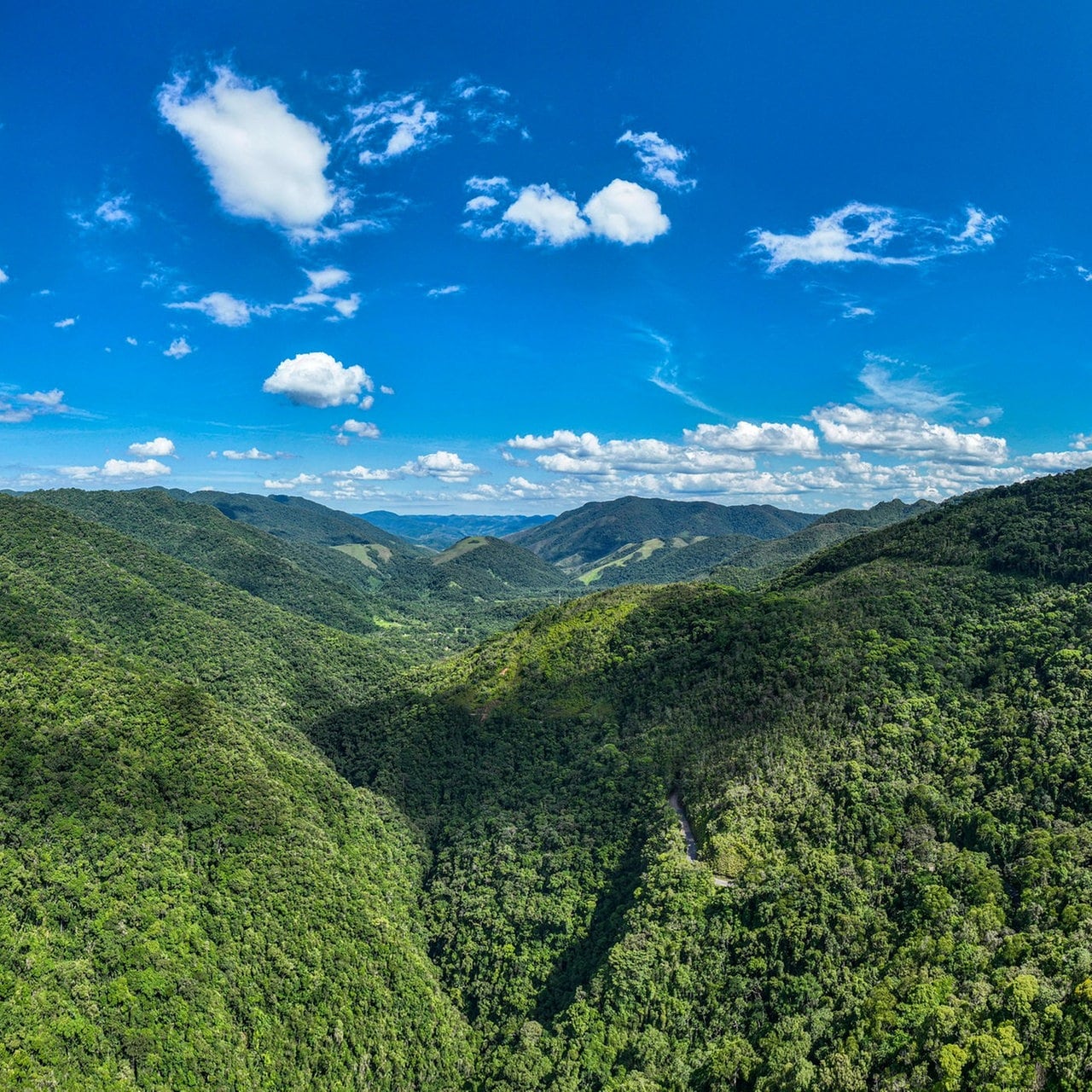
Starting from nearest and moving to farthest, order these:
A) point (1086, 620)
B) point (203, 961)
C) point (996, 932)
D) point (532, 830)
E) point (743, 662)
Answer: point (996, 932)
point (203, 961)
point (1086, 620)
point (532, 830)
point (743, 662)

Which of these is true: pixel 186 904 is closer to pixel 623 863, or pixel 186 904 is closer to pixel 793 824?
pixel 623 863

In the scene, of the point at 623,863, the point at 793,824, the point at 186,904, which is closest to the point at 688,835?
the point at 623,863

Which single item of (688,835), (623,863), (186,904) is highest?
(688,835)

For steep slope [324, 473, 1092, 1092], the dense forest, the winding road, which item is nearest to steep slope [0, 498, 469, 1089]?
the dense forest

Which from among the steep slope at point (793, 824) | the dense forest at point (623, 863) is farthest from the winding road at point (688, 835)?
A: the steep slope at point (793, 824)

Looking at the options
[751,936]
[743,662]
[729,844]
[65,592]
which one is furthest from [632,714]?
[65,592]

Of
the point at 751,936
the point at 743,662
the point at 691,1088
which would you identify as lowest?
the point at 691,1088

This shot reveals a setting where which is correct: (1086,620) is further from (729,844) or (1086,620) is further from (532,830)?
(532,830)

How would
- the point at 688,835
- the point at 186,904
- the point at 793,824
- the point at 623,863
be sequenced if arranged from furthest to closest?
the point at 623,863 < the point at 688,835 < the point at 793,824 < the point at 186,904
